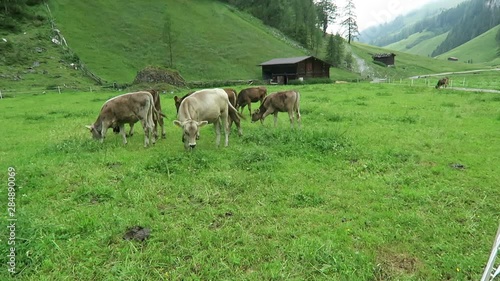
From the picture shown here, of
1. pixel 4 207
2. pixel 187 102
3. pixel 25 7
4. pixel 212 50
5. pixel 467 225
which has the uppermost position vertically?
pixel 25 7

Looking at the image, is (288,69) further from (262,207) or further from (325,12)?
(325,12)

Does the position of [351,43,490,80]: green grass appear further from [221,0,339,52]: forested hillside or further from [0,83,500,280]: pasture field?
[0,83,500,280]: pasture field

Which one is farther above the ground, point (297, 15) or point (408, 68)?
point (297, 15)

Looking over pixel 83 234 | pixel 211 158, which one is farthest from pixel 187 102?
pixel 83 234

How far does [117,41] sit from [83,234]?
59035mm

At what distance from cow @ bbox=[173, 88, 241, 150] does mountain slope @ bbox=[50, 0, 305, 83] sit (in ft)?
129

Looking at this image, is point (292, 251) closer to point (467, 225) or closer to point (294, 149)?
point (467, 225)

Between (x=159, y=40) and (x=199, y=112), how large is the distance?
5714 cm

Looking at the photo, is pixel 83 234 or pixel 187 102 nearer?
pixel 83 234

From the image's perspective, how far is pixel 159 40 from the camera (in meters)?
61.9

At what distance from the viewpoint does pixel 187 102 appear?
34.3 feet

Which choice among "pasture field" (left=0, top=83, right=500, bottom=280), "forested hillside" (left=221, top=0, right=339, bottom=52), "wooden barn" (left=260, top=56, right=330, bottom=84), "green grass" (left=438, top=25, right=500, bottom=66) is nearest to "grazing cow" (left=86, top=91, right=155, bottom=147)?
"pasture field" (left=0, top=83, right=500, bottom=280)

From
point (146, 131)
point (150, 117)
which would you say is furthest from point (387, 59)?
point (146, 131)

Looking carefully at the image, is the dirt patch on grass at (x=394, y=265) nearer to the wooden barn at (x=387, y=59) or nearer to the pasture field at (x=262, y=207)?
the pasture field at (x=262, y=207)
